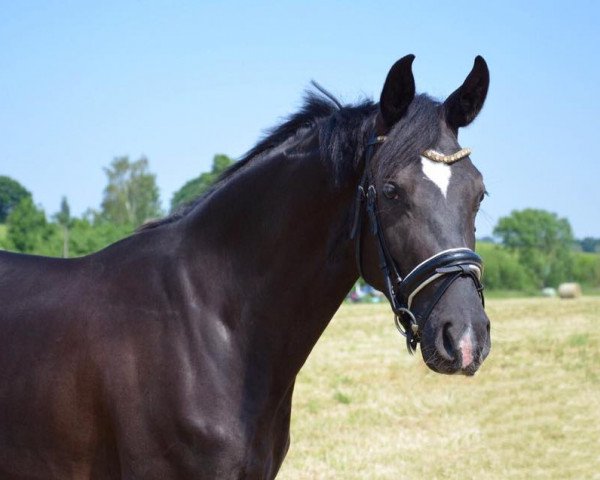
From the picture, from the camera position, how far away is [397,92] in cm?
313

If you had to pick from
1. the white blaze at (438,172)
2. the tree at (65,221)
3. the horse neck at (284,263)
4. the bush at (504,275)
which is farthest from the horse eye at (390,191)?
the bush at (504,275)

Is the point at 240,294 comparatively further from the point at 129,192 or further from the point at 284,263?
the point at 129,192

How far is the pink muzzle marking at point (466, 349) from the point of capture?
8.71 feet

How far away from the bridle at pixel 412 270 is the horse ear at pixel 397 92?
11cm

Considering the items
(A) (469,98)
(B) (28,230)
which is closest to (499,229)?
(B) (28,230)

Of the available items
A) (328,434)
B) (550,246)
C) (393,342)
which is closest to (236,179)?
(328,434)

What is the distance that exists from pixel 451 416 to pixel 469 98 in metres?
6.93

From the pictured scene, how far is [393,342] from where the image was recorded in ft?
55.2

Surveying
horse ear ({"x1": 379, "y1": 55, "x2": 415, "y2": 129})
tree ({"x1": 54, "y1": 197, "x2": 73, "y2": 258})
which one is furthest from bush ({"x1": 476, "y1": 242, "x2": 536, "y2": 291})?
horse ear ({"x1": 379, "y1": 55, "x2": 415, "y2": 129})

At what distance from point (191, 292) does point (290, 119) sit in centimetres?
98

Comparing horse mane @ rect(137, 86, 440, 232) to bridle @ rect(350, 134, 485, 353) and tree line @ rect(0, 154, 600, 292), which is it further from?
tree line @ rect(0, 154, 600, 292)

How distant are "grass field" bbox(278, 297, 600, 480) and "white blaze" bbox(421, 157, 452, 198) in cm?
483

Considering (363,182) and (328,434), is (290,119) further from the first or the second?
(328,434)

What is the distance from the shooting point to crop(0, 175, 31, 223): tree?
79.5 meters
